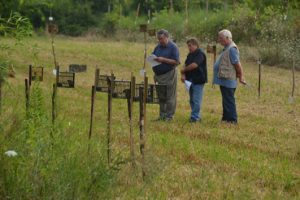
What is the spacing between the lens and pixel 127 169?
754 centimetres

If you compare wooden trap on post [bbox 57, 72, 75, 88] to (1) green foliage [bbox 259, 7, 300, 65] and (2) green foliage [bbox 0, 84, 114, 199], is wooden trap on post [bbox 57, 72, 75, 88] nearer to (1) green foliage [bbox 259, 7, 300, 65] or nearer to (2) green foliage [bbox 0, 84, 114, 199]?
(2) green foliage [bbox 0, 84, 114, 199]

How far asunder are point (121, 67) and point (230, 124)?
11799 millimetres

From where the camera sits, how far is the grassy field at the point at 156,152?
545 cm

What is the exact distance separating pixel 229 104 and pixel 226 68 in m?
0.67

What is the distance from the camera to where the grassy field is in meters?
5.45

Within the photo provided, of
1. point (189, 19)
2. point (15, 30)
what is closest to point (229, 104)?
point (15, 30)

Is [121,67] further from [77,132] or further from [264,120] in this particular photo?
[77,132]

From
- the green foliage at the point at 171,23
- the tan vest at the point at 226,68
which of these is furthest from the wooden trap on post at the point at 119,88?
the green foliage at the point at 171,23

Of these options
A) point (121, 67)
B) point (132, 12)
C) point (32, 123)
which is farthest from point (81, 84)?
point (132, 12)

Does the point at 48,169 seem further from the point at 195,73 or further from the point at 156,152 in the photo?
the point at 195,73

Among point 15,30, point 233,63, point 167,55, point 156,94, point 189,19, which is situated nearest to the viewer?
point 15,30

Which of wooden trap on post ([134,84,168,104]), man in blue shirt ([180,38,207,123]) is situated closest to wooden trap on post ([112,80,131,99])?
wooden trap on post ([134,84,168,104])

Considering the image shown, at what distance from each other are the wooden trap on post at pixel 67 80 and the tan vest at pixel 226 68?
119 inches

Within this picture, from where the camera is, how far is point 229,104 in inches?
470
